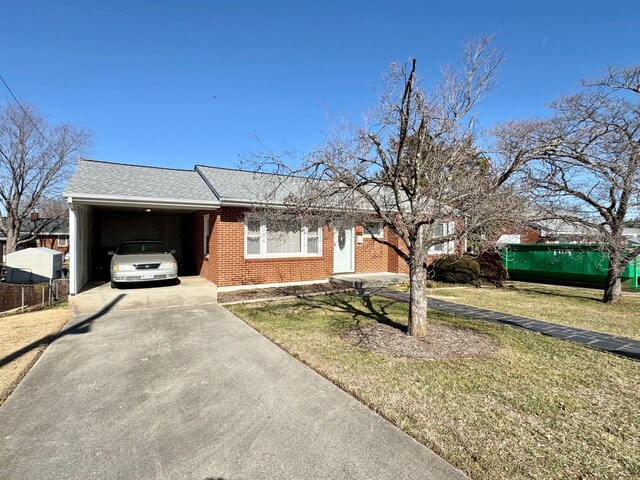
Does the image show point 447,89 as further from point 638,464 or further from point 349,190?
point 638,464

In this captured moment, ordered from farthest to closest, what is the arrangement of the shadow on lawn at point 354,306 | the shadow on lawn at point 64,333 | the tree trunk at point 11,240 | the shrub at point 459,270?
1. the tree trunk at point 11,240
2. the shrub at point 459,270
3. the shadow on lawn at point 354,306
4. the shadow on lawn at point 64,333

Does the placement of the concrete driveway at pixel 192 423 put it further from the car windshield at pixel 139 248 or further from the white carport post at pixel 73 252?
the car windshield at pixel 139 248

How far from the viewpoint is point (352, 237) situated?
1339 cm

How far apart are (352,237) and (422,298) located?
762 centimetres

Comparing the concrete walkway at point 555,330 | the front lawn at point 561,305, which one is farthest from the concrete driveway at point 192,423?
the front lawn at point 561,305

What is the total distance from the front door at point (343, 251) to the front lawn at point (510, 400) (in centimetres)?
680

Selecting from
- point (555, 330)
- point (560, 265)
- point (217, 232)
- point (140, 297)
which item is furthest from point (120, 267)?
point (560, 265)

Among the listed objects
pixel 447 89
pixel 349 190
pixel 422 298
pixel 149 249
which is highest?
pixel 447 89

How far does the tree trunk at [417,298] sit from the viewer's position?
5.74 metres

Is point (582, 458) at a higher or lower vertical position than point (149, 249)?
lower

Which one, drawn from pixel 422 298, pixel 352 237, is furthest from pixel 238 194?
pixel 422 298

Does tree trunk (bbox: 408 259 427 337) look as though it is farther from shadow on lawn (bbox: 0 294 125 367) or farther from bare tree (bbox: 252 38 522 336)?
shadow on lawn (bbox: 0 294 125 367)

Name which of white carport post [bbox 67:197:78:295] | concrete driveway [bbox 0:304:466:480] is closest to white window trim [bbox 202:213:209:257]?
white carport post [bbox 67:197:78:295]

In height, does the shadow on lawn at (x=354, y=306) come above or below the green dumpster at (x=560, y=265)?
below
